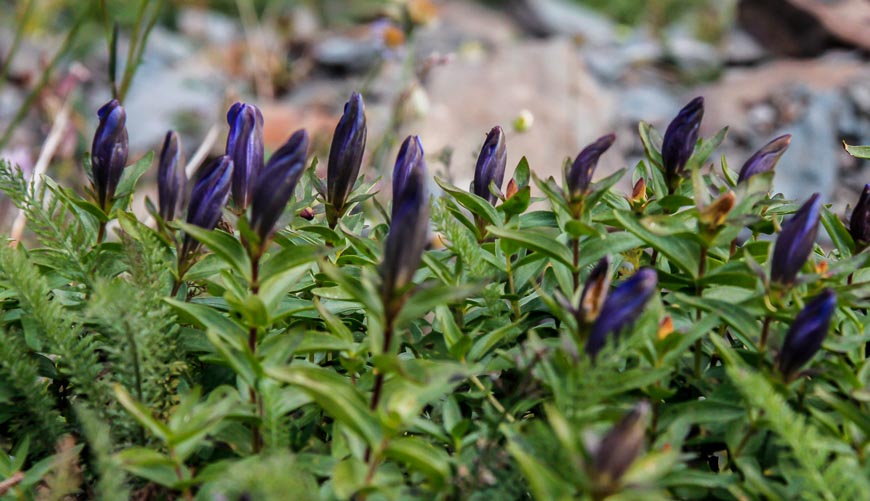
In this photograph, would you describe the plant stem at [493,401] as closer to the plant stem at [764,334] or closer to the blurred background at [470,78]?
the plant stem at [764,334]

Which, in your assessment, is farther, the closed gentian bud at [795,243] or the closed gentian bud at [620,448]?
the closed gentian bud at [795,243]

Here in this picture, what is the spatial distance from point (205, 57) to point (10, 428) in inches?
211

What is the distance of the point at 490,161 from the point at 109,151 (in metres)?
0.50

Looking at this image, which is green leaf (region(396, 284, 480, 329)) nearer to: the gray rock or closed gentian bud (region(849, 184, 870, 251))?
closed gentian bud (region(849, 184, 870, 251))

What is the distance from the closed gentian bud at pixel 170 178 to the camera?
106cm

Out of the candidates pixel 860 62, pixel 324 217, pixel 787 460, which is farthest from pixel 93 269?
pixel 860 62

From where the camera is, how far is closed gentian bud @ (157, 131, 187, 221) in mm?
1056

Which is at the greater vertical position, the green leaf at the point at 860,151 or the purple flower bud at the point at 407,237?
the purple flower bud at the point at 407,237

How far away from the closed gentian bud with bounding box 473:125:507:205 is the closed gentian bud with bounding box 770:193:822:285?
15.0 inches

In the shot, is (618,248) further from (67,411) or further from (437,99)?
(437,99)

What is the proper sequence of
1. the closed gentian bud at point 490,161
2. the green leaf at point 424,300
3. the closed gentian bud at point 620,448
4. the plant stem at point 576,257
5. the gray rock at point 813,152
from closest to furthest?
the closed gentian bud at point 620,448 → the green leaf at point 424,300 → the plant stem at point 576,257 → the closed gentian bud at point 490,161 → the gray rock at point 813,152

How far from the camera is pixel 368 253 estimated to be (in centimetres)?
110

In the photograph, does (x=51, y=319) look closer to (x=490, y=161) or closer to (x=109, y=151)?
(x=109, y=151)

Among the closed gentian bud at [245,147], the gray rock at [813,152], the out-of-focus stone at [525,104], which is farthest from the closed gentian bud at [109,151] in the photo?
the gray rock at [813,152]
